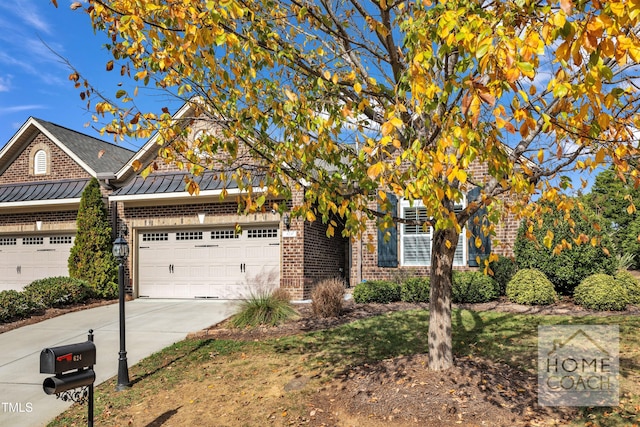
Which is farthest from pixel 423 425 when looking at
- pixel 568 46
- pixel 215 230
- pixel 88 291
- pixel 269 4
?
pixel 88 291

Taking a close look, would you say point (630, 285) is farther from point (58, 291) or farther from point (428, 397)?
point (58, 291)

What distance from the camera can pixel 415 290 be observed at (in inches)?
435

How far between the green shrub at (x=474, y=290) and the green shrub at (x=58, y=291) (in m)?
10.3

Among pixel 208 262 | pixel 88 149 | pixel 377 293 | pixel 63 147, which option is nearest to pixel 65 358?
pixel 377 293

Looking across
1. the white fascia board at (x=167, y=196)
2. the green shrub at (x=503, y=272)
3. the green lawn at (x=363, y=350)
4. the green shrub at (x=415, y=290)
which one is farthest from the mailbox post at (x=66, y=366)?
the green shrub at (x=503, y=272)

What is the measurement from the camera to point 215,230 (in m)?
13.9

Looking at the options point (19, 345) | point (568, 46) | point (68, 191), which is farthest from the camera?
point (68, 191)

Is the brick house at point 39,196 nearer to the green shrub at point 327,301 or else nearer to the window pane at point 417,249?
the green shrub at point 327,301

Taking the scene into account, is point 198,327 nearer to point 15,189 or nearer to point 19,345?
point 19,345

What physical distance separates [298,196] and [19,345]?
729 cm

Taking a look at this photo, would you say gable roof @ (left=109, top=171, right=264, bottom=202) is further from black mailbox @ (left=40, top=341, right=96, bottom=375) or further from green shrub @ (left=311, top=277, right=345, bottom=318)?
black mailbox @ (left=40, top=341, right=96, bottom=375)

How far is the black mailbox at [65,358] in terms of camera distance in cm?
409

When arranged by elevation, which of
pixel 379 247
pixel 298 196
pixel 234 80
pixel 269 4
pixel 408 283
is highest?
pixel 269 4

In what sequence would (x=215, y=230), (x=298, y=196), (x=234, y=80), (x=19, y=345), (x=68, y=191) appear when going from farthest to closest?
(x=68, y=191) < (x=215, y=230) < (x=298, y=196) < (x=19, y=345) < (x=234, y=80)
